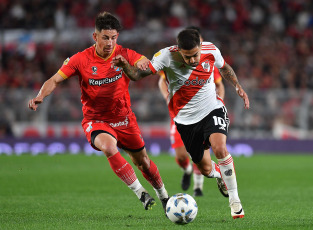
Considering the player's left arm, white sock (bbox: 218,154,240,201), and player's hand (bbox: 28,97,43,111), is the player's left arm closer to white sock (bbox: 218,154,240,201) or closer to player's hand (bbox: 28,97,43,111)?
player's hand (bbox: 28,97,43,111)

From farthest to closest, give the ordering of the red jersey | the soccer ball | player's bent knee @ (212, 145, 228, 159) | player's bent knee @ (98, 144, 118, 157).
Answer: the red jersey → player's bent knee @ (98, 144, 118, 157) → player's bent knee @ (212, 145, 228, 159) → the soccer ball

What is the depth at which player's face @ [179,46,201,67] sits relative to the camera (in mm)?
7567

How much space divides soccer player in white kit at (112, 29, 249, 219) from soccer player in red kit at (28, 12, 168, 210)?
47 centimetres

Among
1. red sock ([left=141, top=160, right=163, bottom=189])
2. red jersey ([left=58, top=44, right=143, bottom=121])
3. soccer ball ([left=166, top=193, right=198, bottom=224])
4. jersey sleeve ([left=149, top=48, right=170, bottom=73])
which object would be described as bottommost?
red sock ([left=141, top=160, right=163, bottom=189])

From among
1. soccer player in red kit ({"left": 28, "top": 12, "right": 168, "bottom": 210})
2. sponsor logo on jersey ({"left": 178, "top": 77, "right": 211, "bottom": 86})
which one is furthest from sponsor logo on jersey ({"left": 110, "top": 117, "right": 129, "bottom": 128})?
sponsor logo on jersey ({"left": 178, "top": 77, "right": 211, "bottom": 86})

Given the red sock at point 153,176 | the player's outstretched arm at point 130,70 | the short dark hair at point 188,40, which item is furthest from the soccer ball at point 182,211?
the short dark hair at point 188,40

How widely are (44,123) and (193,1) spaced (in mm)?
8797

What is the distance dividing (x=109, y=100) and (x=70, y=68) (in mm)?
669

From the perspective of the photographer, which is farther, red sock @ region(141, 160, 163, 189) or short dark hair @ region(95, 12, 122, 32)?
red sock @ region(141, 160, 163, 189)

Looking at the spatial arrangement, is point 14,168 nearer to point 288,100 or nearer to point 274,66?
point 288,100

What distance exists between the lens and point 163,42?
80.9 ft

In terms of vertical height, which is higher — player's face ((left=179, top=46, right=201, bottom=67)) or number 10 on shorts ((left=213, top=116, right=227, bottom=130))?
player's face ((left=179, top=46, right=201, bottom=67))

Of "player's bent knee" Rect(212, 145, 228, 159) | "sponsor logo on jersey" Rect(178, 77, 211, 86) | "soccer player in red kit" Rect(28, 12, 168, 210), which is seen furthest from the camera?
"sponsor logo on jersey" Rect(178, 77, 211, 86)

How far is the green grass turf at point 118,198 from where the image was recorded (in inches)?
299
